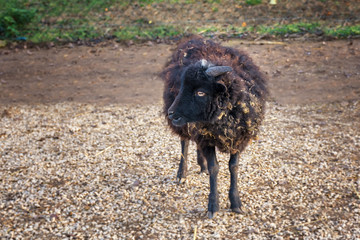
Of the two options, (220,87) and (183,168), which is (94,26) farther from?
(220,87)

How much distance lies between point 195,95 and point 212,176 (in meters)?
1.13

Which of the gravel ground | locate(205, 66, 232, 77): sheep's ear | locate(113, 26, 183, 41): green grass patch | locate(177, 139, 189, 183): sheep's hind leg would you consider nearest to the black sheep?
locate(205, 66, 232, 77): sheep's ear

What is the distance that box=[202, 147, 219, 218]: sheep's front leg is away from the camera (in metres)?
4.47

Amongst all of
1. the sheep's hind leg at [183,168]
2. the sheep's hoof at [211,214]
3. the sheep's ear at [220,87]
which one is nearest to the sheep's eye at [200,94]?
the sheep's ear at [220,87]

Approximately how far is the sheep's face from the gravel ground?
1330 mm

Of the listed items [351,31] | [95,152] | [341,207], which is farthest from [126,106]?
[351,31]

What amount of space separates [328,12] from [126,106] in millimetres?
6634

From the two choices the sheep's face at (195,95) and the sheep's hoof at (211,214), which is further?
the sheep's hoof at (211,214)

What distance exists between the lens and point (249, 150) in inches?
246

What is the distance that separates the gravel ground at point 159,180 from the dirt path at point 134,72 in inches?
35.7

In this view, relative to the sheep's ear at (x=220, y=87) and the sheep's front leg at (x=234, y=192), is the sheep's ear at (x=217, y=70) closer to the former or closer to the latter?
the sheep's ear at (x=220, y=87)

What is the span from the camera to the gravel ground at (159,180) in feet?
14.4

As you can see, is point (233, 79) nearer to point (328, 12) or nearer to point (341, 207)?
point (341, 207)

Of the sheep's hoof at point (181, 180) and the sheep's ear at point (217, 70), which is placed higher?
the sheep's ear at point (217, 70)
